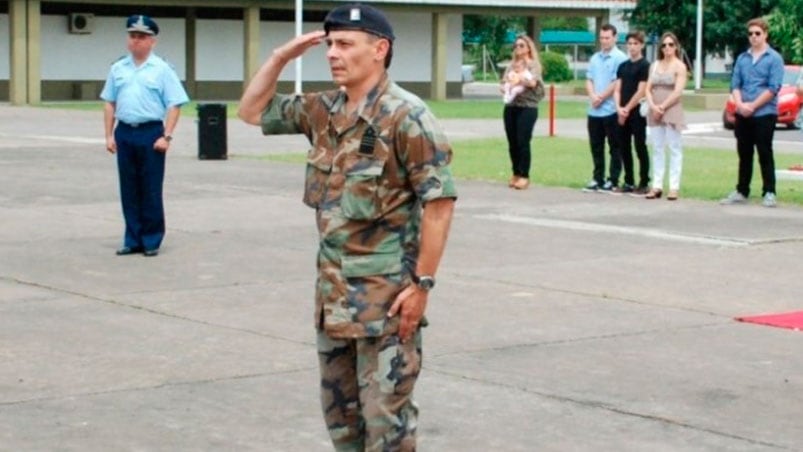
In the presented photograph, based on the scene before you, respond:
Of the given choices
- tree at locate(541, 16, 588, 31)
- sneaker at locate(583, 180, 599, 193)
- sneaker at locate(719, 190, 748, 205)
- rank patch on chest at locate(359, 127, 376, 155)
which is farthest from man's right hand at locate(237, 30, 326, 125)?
tree at locate(541, 16, 588, 31)

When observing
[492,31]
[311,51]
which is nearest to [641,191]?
[311,51]

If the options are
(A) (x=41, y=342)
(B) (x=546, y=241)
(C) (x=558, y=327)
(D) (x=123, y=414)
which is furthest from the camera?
(B) (x=546, y=241)

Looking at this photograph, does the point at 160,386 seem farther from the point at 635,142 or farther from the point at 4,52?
the point at 4,52

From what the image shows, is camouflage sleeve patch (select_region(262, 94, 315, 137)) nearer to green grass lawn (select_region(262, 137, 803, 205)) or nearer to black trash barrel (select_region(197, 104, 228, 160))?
green grass lawn (select_region(262, 137, 803, 205))

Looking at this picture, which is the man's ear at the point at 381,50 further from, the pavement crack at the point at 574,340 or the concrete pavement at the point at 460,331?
the pavement crack at the point at 574,340

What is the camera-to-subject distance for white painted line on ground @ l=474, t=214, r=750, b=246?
14328mm

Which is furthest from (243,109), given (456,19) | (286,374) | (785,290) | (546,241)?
(456,19)

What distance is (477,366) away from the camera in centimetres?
880

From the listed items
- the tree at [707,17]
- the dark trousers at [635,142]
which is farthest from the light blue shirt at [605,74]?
the tree at [707,17]

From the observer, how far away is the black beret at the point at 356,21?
559cm

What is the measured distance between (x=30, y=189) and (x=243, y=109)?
42.8 feet

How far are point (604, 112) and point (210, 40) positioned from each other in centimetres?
3507

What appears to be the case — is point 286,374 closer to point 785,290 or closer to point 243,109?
point 243,109

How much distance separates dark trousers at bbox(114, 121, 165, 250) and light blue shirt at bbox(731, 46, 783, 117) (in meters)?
6.58
